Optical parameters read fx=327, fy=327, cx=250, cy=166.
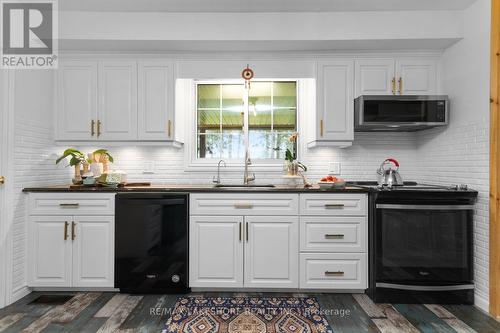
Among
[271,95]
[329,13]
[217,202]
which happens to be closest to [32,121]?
[217,202]

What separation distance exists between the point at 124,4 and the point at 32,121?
133cm

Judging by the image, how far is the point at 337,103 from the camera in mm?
3172

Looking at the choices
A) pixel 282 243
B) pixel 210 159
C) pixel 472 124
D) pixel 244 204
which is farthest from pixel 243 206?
pixel 472 124

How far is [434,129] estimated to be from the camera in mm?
3244

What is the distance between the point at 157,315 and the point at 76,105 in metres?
2.12

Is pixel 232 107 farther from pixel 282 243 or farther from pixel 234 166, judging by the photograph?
pixel 282 243

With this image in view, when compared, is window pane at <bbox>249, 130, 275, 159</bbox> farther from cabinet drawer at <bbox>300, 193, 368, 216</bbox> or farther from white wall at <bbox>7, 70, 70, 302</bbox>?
white wall at <bbox>7, 70, 70, 302</bbox>

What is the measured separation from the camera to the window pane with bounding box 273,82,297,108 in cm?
360

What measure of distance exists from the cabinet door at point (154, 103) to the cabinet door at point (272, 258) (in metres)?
1.32

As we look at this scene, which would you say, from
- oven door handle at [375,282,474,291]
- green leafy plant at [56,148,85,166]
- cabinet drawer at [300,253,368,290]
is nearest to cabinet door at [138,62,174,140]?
green leafy plant at [56,148,85,166]

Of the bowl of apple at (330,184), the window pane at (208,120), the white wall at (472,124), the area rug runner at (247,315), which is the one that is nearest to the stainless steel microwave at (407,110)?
the white wall at (472,124)

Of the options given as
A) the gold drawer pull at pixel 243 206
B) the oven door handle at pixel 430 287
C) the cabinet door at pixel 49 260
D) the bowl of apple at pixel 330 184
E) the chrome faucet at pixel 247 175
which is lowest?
the oven door handle at pixel 430 287

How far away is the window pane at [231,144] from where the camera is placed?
361cm

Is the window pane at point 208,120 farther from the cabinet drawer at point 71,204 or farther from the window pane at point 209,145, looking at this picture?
the cabinet drawer at point 71,204
